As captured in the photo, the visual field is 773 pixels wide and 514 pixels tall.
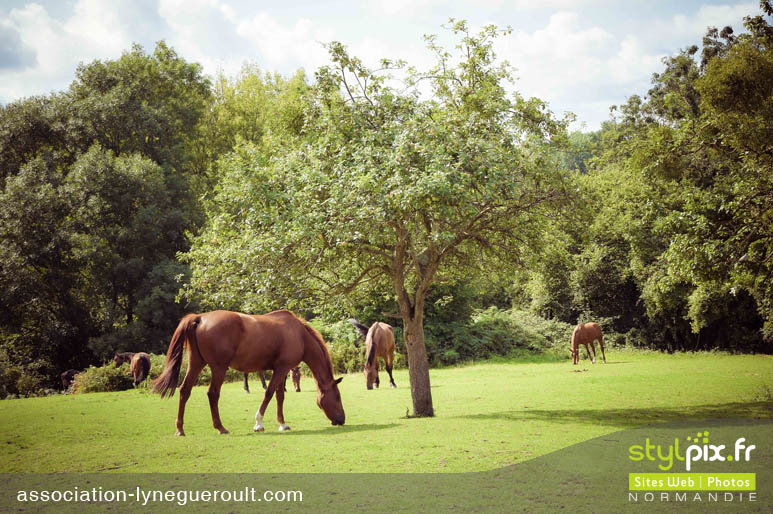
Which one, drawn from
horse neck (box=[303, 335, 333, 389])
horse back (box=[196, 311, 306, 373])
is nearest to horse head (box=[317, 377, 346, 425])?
horse neck (box=[303, 335, 333, 389])

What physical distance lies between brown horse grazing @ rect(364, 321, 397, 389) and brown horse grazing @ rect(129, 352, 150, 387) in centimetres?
939

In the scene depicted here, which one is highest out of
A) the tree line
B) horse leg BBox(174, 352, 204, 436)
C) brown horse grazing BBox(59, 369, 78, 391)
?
the tree line

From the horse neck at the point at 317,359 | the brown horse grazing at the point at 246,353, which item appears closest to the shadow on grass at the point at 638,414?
the horse neck at the point at 317,359

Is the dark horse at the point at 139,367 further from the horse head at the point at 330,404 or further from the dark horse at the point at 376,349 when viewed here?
the horse head at the point at 330,404

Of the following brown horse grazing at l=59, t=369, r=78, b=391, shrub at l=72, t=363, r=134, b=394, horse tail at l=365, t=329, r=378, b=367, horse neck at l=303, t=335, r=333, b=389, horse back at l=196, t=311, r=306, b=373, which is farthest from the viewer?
brown horse grazing at l=59, t=369, r=78, b=391

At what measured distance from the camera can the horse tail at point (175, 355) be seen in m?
9.22

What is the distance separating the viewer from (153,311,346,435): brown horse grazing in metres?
9.48

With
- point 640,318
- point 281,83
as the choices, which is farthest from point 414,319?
point 281,83

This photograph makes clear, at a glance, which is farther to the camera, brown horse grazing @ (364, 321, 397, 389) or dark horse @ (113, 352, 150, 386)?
dark horse @ (113, 352, 150, 386)

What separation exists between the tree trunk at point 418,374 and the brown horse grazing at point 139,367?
45.6 ft

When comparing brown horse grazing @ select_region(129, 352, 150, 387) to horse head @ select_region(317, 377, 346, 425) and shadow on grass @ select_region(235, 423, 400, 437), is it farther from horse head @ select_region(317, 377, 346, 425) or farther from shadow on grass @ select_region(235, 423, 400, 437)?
horse head @ select_region(317, 377, 346, 425)

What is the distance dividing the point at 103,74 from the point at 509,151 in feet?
105

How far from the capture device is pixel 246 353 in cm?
992

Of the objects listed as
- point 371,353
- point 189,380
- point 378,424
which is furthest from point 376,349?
point 189,380
